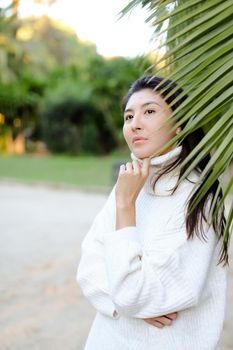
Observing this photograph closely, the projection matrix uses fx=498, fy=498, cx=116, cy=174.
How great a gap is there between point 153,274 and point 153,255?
45 mm

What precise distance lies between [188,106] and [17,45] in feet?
92.5

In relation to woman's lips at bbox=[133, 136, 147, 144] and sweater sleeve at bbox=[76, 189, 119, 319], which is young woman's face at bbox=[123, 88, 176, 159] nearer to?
woman's lips at bbox=[133, 136, 147, 144]

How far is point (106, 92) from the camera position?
24.0 metres

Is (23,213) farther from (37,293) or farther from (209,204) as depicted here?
(209,204)

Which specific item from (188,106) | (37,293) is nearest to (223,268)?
(188,106)

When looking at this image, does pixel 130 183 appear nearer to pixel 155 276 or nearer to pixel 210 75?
pixel 155 276

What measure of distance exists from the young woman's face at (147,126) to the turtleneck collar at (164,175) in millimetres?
27

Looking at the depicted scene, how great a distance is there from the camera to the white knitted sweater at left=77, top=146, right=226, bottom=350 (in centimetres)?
115

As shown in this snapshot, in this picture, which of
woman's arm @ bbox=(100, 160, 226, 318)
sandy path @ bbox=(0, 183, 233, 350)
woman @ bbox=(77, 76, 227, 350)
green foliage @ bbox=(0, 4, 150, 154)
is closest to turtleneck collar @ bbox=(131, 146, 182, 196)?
woman @ bbox=(77, 76, 227, 350)

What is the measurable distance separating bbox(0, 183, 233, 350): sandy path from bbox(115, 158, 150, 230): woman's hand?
230 centimetres

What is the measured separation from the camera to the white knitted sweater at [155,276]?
1.15m

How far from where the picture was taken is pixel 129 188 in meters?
1.24

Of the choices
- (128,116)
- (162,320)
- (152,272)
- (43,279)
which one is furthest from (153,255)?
(43,279)

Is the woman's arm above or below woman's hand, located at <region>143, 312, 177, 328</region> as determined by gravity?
above
